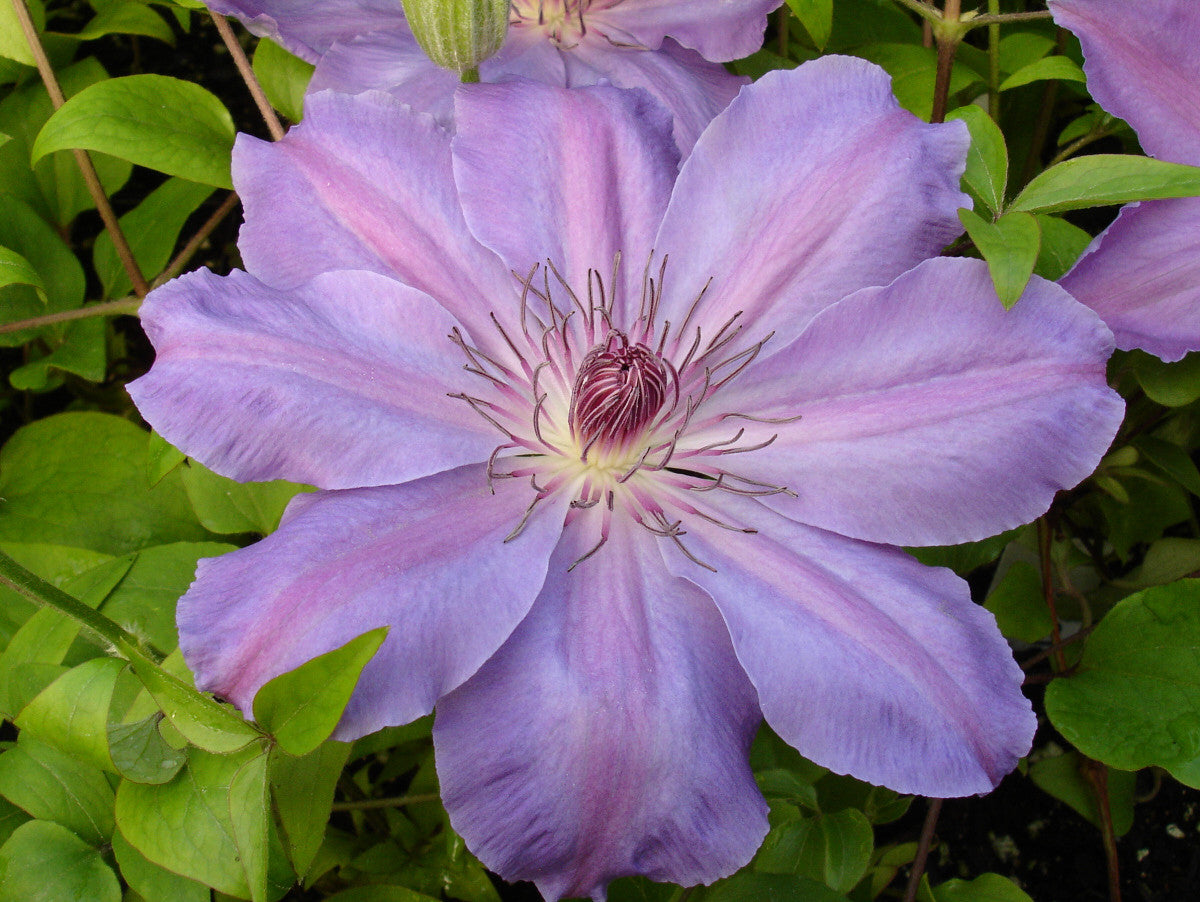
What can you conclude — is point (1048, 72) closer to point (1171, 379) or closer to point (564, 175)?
point (1171, 379)

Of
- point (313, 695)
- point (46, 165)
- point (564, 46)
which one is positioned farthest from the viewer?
point (46, 165)

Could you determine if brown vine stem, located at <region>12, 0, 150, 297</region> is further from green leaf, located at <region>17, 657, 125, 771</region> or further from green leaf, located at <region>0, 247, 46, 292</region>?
green leaf, located at <region>17, 657, 125, 771</region>

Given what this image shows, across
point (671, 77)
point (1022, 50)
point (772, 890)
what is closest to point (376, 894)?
point (772, 890)

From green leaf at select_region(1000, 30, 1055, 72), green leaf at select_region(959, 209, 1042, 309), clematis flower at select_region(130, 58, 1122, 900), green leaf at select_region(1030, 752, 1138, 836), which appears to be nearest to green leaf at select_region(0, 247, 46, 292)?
clematis flower at select_region(130, 58, 1122, 900)

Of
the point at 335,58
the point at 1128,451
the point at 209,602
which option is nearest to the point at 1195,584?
the point at 1128,451

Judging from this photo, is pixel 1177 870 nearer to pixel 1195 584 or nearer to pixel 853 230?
pixel 1195 584

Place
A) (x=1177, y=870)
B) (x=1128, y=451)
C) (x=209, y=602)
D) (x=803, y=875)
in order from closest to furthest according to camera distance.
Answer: (x=209, y=602)
(x=803, y=875)
(x=1128, y=451)
(x=1177, y=870)

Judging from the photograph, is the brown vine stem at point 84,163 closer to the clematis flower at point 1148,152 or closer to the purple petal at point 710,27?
the purple petal at point 710,27

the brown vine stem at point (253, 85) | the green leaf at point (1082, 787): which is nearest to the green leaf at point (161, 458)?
the brown vine stem at point (253, 85)
